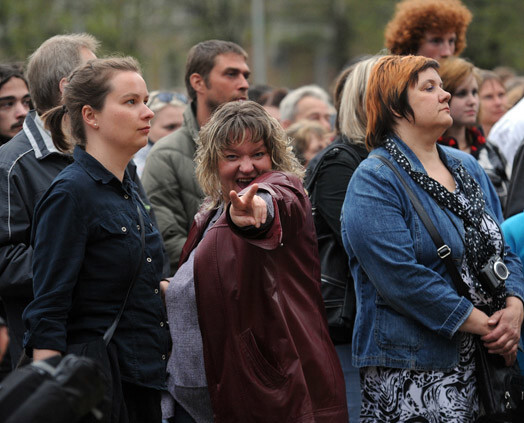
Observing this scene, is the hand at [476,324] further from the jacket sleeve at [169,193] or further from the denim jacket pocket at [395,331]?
the jacket sleeve at [169,193]

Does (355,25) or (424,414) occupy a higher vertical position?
(424,414)

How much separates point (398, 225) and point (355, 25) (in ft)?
92.3

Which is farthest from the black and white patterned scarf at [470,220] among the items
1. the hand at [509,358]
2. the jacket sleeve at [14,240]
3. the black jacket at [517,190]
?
the jacket sleeve at [14,240]

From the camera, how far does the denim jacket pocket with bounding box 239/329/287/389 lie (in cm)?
352

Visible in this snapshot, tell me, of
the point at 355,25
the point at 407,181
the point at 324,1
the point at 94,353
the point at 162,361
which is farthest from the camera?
the point at 324,1

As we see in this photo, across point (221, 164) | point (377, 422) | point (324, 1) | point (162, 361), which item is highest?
point (221, 164)

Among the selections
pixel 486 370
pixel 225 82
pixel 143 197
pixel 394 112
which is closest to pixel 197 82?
pixel 225 82

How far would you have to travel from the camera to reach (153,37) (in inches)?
1236

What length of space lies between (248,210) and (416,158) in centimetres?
124

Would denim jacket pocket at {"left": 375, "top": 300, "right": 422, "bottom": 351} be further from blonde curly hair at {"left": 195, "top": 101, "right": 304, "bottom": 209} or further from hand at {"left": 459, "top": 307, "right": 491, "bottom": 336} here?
blonde curly hair at {"left": 195, "top": 101, "right": 304, "bottom": 209}

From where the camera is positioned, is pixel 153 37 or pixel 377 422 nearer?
pixel 377 422

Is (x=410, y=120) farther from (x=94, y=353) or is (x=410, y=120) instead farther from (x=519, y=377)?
(x=94, y=353)

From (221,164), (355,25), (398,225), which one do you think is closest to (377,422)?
(398,225)

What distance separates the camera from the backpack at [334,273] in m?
4.58
